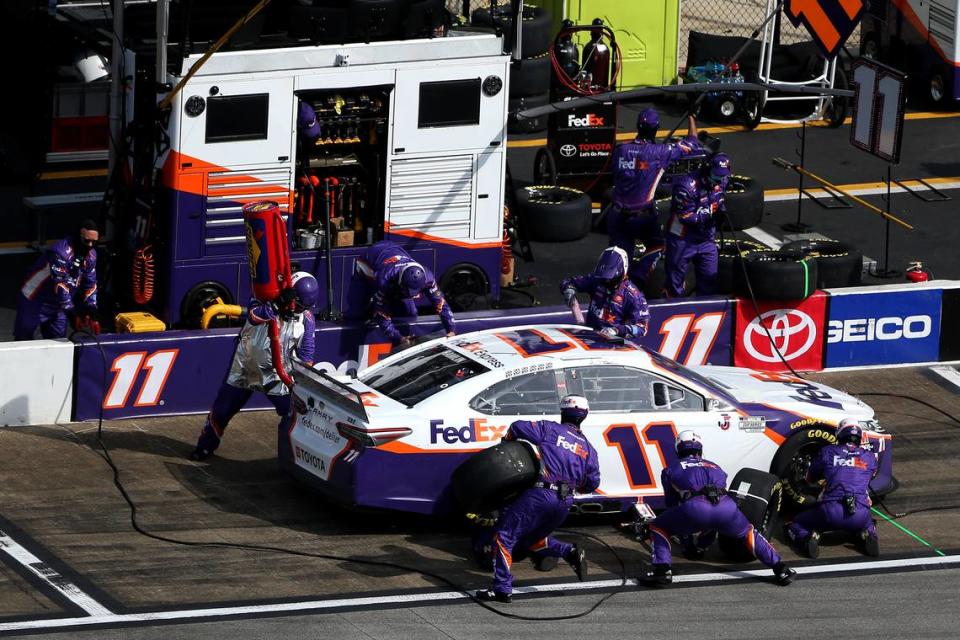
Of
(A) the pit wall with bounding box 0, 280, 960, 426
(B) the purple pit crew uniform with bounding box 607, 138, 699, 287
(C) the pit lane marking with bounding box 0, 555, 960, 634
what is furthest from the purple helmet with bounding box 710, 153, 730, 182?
(C) the pit lane marking with bounding box 0, 555, 960, 634

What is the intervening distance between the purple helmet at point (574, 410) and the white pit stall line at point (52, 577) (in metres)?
3.40

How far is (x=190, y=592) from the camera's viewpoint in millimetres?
12797

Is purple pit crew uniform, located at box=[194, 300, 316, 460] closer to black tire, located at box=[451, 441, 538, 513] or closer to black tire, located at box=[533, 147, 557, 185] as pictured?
black tire, located at box=[451, 441, 538, 513]

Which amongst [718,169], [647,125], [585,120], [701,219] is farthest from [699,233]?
[585,120]

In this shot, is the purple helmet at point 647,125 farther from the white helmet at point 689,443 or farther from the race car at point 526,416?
the white helmet at point 689,443

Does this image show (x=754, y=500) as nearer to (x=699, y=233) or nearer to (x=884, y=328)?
(x=884, y=328)

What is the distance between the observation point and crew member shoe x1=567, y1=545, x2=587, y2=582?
1322 centimetres

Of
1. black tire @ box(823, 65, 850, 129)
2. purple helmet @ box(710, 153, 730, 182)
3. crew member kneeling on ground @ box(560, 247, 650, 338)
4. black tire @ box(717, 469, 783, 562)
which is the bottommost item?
black tire @ box(717, 469, 783, 562)

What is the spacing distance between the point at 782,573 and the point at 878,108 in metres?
8.95

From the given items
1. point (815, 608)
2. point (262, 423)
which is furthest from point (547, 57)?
point (815, 608)

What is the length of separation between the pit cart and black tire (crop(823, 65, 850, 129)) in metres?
4.12

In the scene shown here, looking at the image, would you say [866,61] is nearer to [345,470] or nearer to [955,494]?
[955,494]

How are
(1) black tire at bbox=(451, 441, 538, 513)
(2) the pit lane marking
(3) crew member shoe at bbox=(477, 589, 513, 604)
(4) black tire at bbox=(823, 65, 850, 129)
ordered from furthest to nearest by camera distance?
(4) black tire at bbox=(823, 65, 850, 129), (1) black tire at bbox=(451, 441, 538, 513), (3) crew member shoe at bbox=(477, 589, 513, 604), (2) the pit lane marking

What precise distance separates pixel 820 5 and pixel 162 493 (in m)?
13.1
